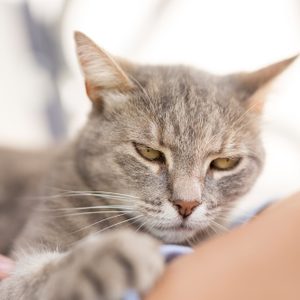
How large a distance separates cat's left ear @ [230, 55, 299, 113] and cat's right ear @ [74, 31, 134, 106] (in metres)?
0.32

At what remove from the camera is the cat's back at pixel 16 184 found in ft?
5.24

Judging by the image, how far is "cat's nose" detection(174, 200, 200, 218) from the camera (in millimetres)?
1087

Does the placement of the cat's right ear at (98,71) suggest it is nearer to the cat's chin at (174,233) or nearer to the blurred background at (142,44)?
the cat's chin at (174,233)

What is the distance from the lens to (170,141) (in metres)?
1.17

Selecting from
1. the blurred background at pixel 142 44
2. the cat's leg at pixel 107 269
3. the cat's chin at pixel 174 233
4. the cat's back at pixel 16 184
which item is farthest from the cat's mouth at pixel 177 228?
the blurred background at pixel 142 44

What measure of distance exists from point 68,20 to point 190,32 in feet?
1.61

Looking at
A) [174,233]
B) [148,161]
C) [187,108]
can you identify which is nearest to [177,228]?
[174,233]

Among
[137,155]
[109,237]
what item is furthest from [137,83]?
[109,237]

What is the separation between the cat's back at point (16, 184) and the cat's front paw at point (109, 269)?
2.69 feet

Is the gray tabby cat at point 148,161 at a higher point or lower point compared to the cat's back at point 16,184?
higher

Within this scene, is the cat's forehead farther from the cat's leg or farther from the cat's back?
the cat's back

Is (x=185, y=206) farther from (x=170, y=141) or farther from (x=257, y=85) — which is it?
(x=257, y=85)

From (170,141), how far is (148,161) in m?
0.08

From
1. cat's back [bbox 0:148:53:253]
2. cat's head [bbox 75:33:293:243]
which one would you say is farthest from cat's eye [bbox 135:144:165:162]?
cat's back [bbox 0:148:53:253]
